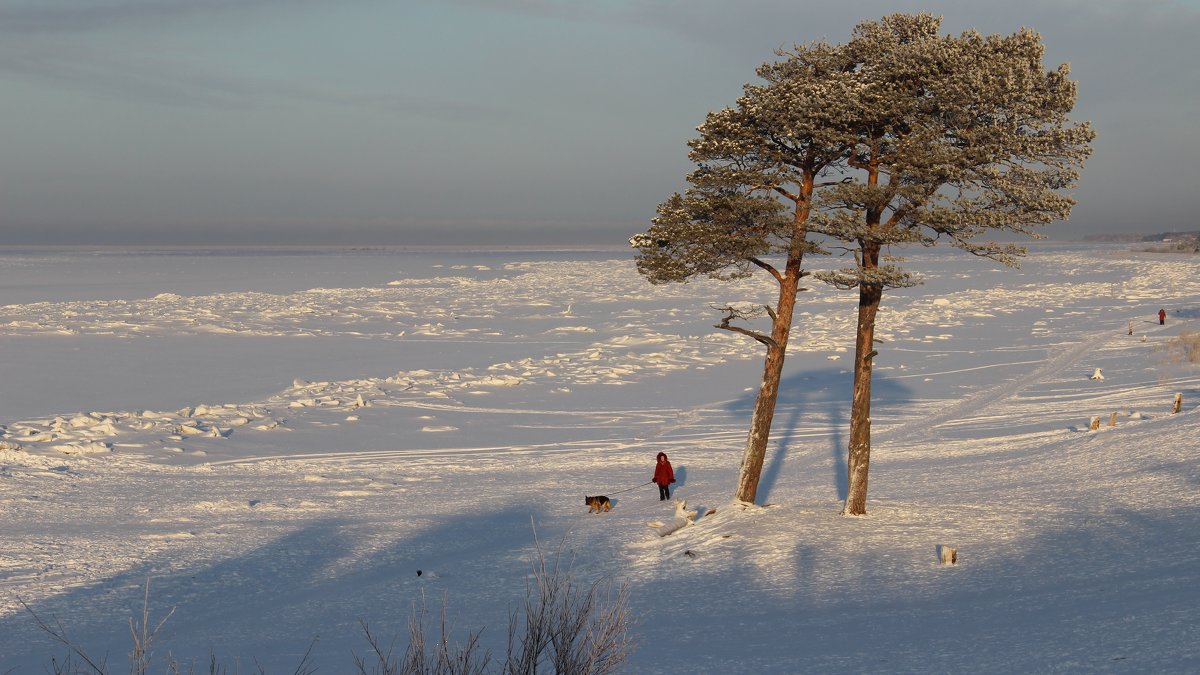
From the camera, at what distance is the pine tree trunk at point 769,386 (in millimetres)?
18250

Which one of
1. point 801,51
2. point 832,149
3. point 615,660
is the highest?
point 801,51

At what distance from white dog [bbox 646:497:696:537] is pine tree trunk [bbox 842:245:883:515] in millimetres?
2788

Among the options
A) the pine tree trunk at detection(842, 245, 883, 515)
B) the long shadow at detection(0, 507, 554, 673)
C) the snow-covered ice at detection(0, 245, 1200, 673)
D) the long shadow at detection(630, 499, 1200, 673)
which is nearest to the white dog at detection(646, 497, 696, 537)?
the snow-covered ice at detection(0, 245, 1200, 673)

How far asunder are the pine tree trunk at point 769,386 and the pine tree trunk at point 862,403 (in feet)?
4.05

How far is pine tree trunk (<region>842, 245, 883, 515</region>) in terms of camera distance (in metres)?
17.7

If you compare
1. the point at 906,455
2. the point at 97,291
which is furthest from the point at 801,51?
the point at 97,291

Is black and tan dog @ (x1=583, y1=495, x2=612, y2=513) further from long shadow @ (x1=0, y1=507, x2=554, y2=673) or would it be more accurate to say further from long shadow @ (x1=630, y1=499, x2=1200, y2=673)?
long shadow @ (x1=630, y1=499, x2=1200, y2=673)

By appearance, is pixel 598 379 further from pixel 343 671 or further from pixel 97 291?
pixel 97 291

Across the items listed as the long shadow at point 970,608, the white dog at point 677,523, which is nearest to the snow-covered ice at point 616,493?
the long shadow at point 970,608

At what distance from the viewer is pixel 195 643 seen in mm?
13844

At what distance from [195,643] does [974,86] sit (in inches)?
522

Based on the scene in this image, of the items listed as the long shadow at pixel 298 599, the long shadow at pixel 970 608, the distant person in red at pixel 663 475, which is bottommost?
the long shadow at pixel 298 599

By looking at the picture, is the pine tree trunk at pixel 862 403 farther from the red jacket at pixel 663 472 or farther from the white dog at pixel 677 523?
the red jacket at pixel 663 472

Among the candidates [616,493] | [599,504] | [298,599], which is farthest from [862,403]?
[298,599]
